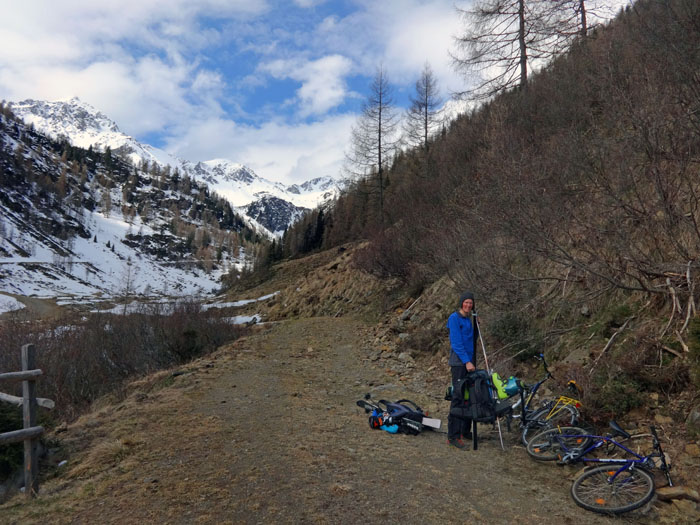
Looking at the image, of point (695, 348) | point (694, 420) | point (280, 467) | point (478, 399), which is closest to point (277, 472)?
point (280, 467)

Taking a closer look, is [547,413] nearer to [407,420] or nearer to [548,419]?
[548,419]

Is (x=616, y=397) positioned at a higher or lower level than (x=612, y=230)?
lower

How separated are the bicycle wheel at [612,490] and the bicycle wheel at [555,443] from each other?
0.59 m

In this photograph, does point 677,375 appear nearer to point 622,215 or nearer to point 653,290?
point 653,290

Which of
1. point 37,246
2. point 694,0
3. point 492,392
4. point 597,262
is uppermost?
point 37,246

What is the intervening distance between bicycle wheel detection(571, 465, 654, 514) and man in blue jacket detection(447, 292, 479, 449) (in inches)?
68.4

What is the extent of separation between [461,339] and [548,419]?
1.42 m

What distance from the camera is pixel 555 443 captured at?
4770mm

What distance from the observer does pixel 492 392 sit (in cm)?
544

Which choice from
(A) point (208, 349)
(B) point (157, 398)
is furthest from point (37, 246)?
(B) point (157, 398)

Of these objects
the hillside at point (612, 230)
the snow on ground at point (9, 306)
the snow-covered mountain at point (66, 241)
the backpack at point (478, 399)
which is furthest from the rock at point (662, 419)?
the snow-covered mountain at point (66, 241)

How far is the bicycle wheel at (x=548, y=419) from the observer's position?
16.4 feet

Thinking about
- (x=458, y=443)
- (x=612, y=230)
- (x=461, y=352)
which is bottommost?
(x=458, y=443)

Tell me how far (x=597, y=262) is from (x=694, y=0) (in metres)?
3.90
